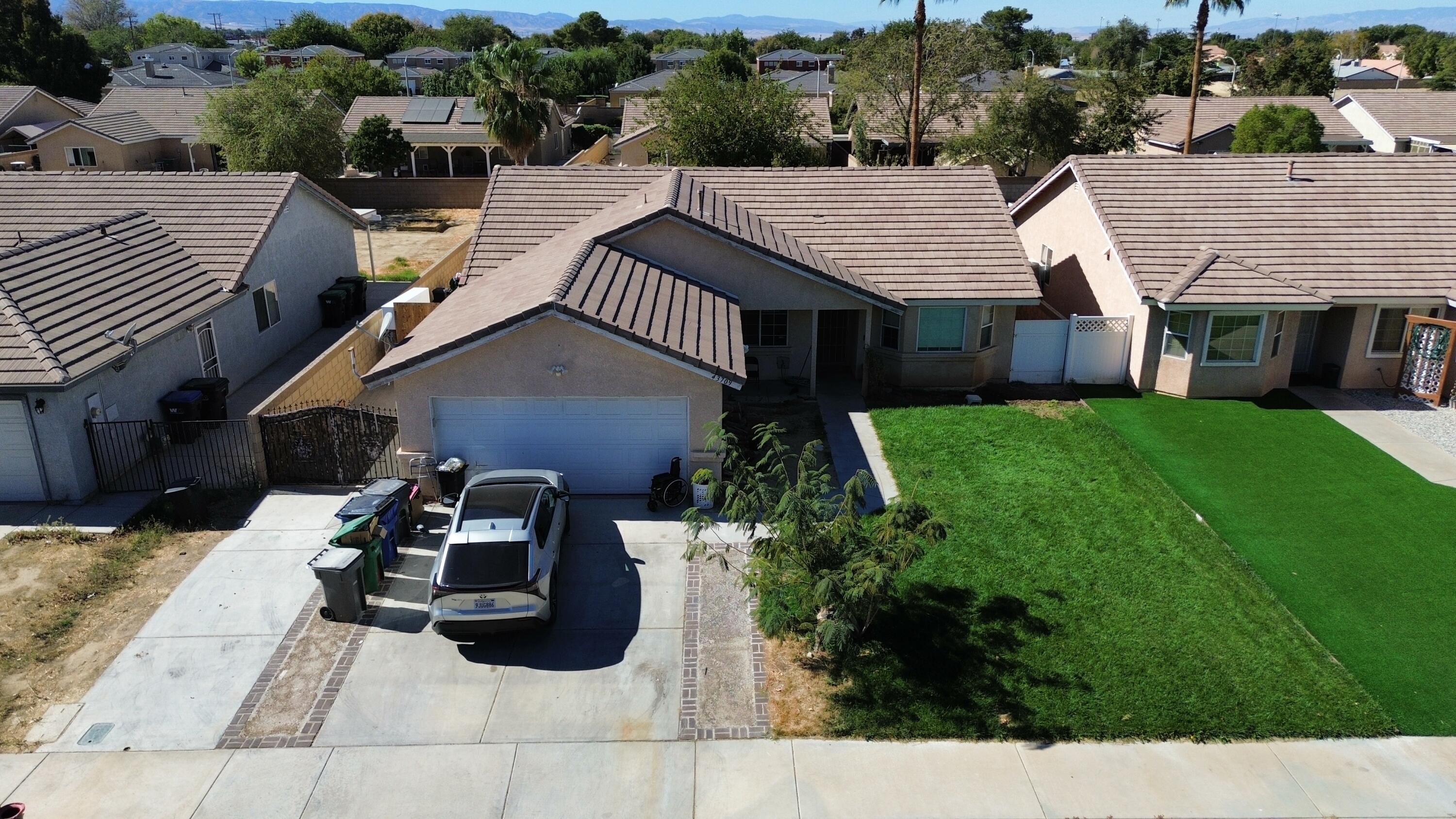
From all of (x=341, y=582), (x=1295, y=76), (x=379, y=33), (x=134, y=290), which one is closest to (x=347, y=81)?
(x=134, y=290)

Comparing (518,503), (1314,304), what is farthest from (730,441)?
(1314,304)

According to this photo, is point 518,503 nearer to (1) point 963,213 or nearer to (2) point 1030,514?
(2) point 1030,514

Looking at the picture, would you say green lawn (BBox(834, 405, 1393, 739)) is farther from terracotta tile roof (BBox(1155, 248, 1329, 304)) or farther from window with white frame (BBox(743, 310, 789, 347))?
window with white frame (BBox(743, 310, 789, 347))

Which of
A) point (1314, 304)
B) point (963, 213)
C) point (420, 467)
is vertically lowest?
point (420, 467)

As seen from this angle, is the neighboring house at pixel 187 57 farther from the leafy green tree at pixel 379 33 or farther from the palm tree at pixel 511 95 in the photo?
the palm tree at pixel 511 95

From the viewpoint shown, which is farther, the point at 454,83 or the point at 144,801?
the point at 454,83

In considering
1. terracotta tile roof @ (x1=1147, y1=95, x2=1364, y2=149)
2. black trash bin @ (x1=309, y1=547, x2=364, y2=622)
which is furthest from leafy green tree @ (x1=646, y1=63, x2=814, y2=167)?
black trash bin @ (x1=309, y1=547, x2=364, y2=622)

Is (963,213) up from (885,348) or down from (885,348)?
up

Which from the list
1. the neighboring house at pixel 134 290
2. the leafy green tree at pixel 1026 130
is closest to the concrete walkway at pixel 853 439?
the neighboring house at pixel 134 290
